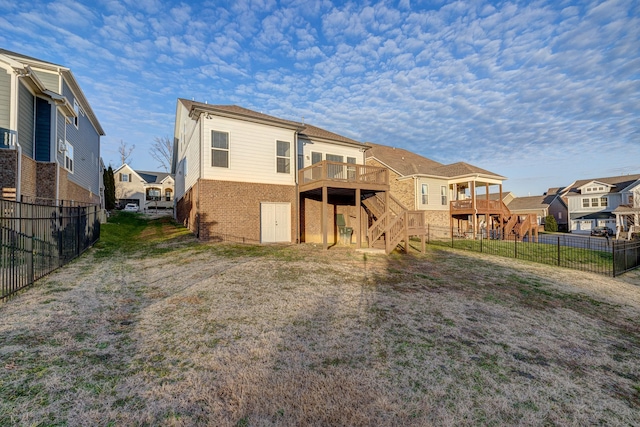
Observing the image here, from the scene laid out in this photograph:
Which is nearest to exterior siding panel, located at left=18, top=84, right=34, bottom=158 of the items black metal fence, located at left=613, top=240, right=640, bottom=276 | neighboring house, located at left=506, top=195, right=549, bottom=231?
black metal fence, located at left=613, top=240, right=640, bottom=276

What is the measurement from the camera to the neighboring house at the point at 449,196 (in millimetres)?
23812

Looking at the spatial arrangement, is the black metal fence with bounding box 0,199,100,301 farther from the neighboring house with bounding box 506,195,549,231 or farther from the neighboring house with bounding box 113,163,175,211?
the neighboring house with bounding box 506,195,549,231

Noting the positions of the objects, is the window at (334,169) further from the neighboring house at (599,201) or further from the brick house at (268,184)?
the neighboring house at (599,201)

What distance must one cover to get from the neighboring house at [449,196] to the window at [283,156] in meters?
11.9

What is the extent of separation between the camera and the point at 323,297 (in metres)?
6.71

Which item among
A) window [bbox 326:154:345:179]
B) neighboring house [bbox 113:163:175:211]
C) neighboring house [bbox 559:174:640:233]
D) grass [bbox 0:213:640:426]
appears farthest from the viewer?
neighboring house [bbox 113:163:175:211]

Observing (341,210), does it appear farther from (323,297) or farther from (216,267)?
(323,297)

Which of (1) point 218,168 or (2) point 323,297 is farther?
(1) point 218,168

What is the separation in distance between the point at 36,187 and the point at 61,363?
13.5 meters

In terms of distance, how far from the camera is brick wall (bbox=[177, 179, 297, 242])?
43.1ft

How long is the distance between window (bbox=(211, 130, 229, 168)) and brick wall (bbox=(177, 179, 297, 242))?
0.89 metres

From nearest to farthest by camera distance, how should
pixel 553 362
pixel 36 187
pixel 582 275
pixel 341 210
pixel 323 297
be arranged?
pixel 553 362 → pixel 323 297 → pixel 582 275 → pixel 36 187 → pixel 341 210

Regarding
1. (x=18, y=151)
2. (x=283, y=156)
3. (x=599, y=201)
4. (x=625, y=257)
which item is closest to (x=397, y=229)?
(x=283, y=156)

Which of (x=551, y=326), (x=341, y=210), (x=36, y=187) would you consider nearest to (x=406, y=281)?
(x=551, y=326)
